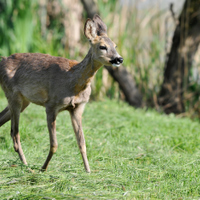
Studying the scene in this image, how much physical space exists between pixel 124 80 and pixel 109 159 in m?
3.55

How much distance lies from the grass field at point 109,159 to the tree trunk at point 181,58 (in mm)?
1339

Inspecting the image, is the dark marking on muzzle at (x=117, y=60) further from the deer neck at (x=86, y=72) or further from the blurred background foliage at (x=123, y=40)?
the blurred background foliage at (x=123, y=40)

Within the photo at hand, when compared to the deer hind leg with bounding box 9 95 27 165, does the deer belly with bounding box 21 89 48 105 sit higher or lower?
higher

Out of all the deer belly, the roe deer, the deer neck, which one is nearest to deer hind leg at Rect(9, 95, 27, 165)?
the roe deer

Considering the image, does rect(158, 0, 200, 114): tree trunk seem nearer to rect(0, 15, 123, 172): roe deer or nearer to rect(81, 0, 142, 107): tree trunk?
rect(81, 0, 142, 107): tree trunk

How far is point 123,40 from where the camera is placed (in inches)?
315

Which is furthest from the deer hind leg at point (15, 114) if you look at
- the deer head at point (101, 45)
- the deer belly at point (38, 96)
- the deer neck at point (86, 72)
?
the deer head at point (101, 45)

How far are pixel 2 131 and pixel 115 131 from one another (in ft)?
5.31

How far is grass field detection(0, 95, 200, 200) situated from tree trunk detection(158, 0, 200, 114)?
4.39 feet

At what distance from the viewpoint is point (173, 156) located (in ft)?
15.2

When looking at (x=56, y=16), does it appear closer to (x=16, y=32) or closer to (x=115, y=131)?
(x=16, y=32)

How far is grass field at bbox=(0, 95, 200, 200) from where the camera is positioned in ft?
10.8

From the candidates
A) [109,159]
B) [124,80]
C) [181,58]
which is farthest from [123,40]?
[109,159]

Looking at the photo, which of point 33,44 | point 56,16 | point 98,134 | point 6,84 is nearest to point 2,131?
point 6,84
